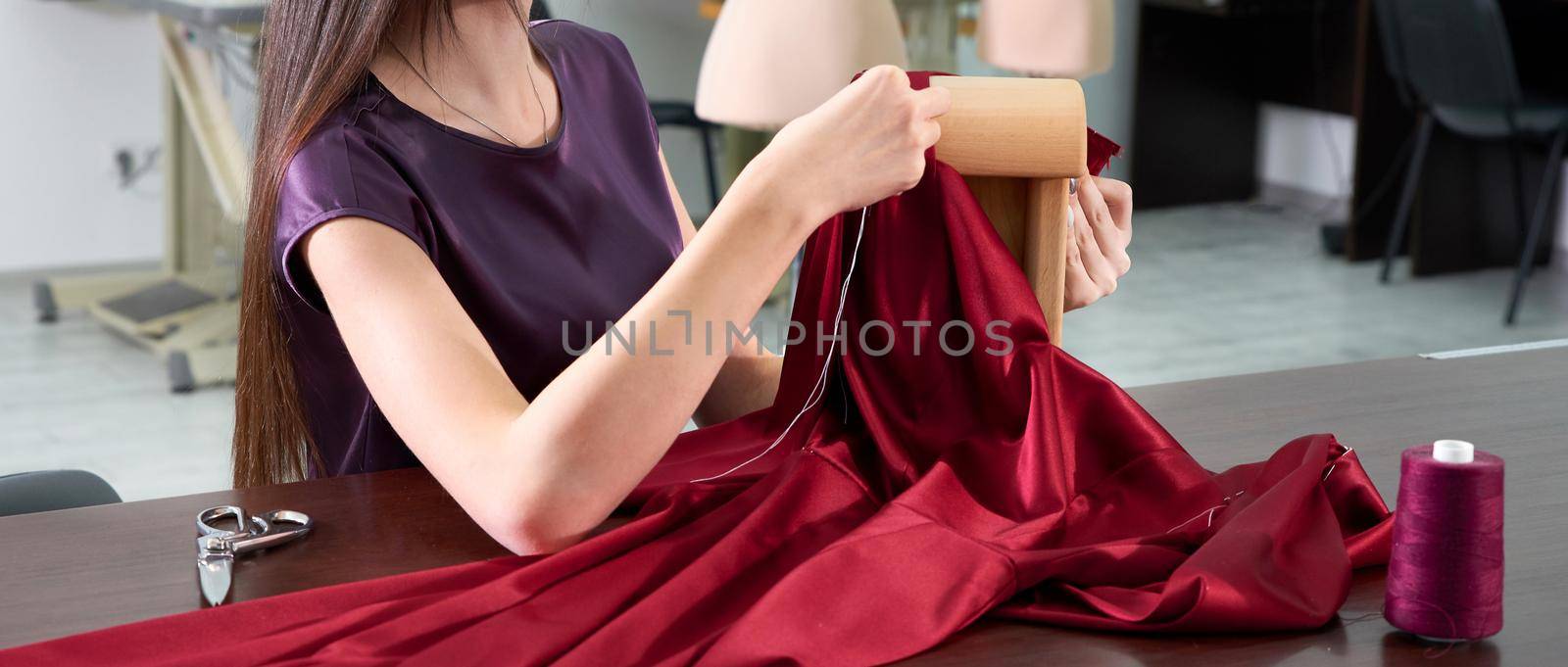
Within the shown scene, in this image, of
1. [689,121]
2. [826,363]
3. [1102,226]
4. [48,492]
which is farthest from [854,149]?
[689,121]

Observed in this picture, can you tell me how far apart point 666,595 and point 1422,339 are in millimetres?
3604

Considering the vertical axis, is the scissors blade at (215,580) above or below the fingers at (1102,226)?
below

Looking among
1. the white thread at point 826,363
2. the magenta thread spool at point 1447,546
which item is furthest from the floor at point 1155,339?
the magenta thread spool at point 1447,546

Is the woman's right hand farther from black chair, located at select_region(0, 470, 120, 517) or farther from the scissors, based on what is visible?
black chair, located at select_region(0, 470, 120, 517)

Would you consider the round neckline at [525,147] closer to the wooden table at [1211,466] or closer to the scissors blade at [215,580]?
the wooden table at [1211,466]

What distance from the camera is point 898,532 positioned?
95 centimetres

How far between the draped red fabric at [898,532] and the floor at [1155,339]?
2290 millimetres

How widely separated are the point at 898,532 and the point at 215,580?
0.43 metres

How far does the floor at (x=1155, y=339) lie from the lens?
334 centimetres

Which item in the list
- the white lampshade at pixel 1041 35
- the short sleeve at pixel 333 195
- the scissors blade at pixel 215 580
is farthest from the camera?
the white lampshade at pixel 1041 35

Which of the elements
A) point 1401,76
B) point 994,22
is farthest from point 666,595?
point 1401,76

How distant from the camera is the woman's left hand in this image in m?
1.19

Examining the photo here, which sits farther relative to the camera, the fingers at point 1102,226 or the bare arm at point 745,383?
Result: the bare arm at point 745,383

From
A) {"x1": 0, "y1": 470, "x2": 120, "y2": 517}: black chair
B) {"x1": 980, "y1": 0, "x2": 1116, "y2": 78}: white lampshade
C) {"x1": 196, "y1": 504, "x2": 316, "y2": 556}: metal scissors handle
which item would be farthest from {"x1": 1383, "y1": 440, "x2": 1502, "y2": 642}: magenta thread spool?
{"x1": 980, "y1": 0, "x2": 1116, "y2": 78}: white lampshade
